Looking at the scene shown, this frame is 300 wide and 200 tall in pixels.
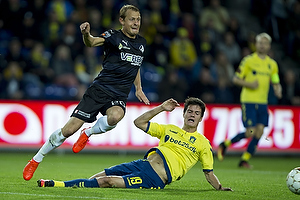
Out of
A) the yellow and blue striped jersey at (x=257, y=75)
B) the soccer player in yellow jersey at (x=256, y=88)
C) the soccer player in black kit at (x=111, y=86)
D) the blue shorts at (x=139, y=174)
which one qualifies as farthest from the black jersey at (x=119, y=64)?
the yellow and blue striped jersey at (x=257, y=75)

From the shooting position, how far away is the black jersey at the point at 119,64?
719 cm

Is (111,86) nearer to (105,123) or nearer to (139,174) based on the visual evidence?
(105,123)

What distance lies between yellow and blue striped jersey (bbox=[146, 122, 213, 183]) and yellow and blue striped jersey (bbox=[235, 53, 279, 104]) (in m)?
4.23

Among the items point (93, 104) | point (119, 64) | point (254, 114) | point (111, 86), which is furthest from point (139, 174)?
point (254, 114)

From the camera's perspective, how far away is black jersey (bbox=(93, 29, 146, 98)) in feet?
23.6

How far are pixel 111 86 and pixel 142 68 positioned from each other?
7465 millimetres

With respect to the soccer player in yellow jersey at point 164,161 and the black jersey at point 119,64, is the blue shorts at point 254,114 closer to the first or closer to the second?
the black jersey at point 119,64

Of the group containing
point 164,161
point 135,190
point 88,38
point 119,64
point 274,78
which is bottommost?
point 135,190

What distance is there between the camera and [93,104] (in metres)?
7.18

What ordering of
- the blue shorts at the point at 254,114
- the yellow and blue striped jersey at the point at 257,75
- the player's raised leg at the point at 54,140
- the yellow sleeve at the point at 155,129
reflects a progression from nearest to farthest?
the yellow sleeve at the point at 155,129 < the player's raised leg at the point at 54,140 < the blue shorts at the point at 254,114 < the yellow and blue striped jersey at the point at 257,75

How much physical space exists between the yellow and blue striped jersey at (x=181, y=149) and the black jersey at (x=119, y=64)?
88 centimetres

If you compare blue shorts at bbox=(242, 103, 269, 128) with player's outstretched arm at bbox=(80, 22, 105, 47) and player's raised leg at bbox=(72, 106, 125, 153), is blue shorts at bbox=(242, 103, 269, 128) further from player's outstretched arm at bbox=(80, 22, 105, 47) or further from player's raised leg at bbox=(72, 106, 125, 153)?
player's outstretched arm at bbox=(80, 22, 105, 47)

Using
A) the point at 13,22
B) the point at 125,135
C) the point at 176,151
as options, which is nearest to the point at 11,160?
the point at 125,135

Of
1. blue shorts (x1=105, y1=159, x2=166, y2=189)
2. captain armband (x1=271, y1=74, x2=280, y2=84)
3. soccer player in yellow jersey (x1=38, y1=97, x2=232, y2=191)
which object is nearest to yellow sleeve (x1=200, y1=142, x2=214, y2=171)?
soccer player in yellow jersey (x1=38, y1=97, x2=232, y2=191)
